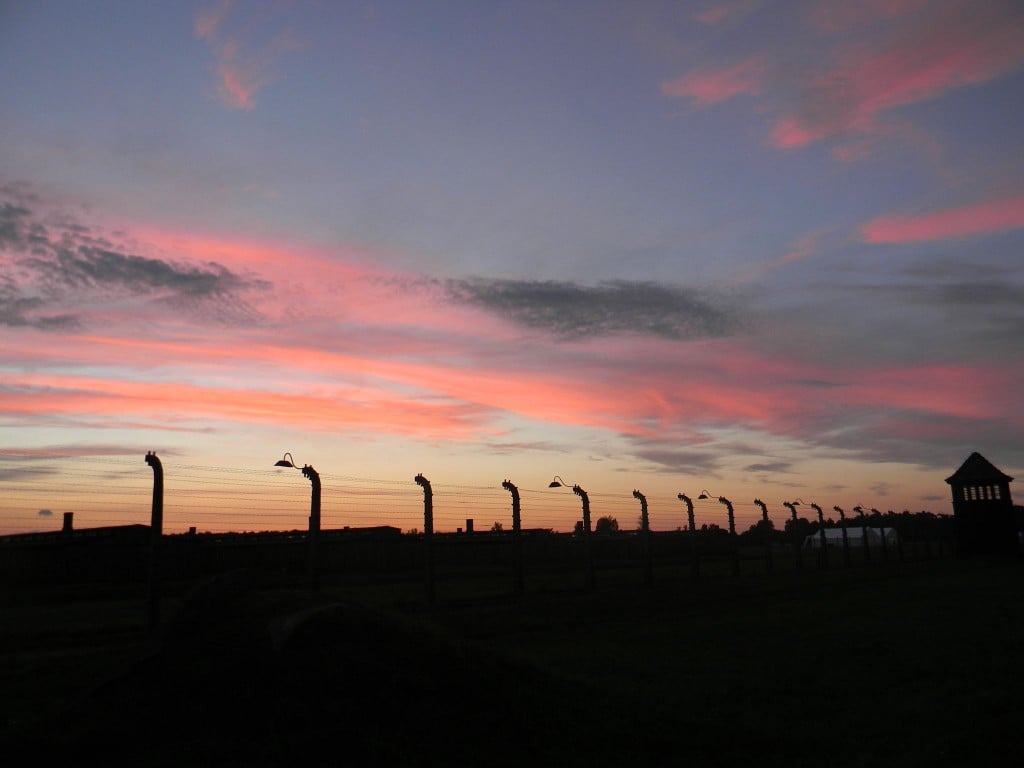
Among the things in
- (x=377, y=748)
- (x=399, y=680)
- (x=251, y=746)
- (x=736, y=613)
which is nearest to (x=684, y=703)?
(x=399, y=680)

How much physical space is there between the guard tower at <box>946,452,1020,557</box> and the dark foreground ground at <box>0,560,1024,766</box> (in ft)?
137

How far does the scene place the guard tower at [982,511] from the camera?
160ft

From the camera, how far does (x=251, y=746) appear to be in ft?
19.8

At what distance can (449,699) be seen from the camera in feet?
22.6

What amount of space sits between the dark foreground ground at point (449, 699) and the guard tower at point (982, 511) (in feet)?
137

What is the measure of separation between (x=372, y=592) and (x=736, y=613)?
41.5 ft

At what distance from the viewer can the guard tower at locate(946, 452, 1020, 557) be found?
1914 inches

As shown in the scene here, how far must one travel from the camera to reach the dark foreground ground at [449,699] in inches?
245

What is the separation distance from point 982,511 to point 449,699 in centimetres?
5155

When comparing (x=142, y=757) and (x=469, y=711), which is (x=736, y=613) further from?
(x=142, y=757)

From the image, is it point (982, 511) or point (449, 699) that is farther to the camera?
point (982, 511)

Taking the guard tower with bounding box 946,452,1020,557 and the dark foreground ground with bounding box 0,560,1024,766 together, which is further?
the guard tower with bounding box 946,452,1020,557

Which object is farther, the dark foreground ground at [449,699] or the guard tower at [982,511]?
the guard tower at [982,511]

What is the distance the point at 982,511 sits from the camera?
1944 inches
